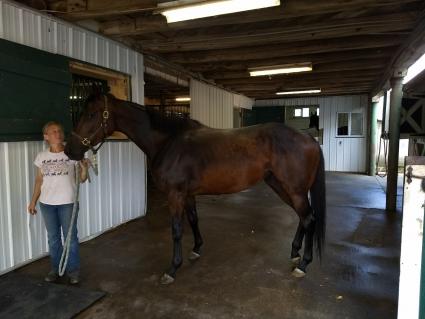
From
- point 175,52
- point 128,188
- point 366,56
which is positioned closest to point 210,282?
point 128,188

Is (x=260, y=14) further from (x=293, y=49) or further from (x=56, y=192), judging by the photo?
(x=56, y=192)

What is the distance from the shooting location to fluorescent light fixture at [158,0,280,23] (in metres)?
2.54

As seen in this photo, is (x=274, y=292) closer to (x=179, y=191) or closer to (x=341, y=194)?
(x=179, y=191)

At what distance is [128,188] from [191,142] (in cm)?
174

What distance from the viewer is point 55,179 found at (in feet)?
7.52

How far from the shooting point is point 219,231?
12.3ft

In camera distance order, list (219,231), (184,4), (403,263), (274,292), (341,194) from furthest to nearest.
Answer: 1. (341,194)
2. (219,231)
3. (184,4)
4. (274,292)
5. (403,263)

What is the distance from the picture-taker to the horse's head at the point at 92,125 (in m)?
2.39

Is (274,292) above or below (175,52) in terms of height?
below

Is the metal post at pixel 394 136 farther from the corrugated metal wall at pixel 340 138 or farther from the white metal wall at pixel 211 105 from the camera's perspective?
the corrugated metal wall at pixel 340 138

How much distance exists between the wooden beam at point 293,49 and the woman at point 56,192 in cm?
293

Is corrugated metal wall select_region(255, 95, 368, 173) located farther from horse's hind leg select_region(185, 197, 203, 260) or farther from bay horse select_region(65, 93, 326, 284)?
horse's hind leg select_region(185, 197, 203, 260)

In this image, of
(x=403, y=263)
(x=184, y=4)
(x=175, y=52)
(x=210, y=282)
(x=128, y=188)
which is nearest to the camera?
(x=403, y=263)

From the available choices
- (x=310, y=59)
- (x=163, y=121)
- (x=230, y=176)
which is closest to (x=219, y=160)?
(x=230, y=176)
